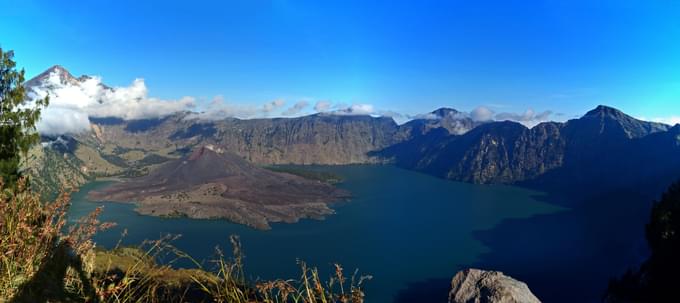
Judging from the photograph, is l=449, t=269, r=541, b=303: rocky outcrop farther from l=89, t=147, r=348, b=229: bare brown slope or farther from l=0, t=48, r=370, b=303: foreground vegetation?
l=89, t=147, r=348, b=229: bare brown slope

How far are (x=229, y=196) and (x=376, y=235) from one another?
8067 cm

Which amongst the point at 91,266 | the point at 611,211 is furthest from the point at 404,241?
the point at 91,266

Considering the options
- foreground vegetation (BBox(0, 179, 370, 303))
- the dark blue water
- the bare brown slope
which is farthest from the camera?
the bare brown slope

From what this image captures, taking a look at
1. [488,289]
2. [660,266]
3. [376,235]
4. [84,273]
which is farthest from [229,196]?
[84,273]

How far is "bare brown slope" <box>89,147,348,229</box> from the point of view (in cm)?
12362

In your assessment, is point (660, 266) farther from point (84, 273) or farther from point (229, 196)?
point (229, 196)

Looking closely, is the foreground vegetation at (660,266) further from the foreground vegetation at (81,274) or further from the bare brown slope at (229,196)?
the bare brown slope at (229,196)

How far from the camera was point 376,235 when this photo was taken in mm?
94500

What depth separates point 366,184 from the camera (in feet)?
623

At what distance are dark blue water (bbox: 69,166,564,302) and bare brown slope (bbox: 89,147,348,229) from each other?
23.2 feet

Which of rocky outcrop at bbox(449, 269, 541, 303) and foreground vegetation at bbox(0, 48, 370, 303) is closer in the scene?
foreground vegetation at bbox(0, 48, 370, 303)

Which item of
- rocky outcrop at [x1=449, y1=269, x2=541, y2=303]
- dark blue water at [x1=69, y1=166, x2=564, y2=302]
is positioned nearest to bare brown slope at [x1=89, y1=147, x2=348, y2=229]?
dark blue water at [x1=69, y1=166, x2=564, y2=302]

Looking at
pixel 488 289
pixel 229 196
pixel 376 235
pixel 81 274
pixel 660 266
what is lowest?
pixel 229 196

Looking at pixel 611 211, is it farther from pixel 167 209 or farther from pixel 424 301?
pixel 167 209
